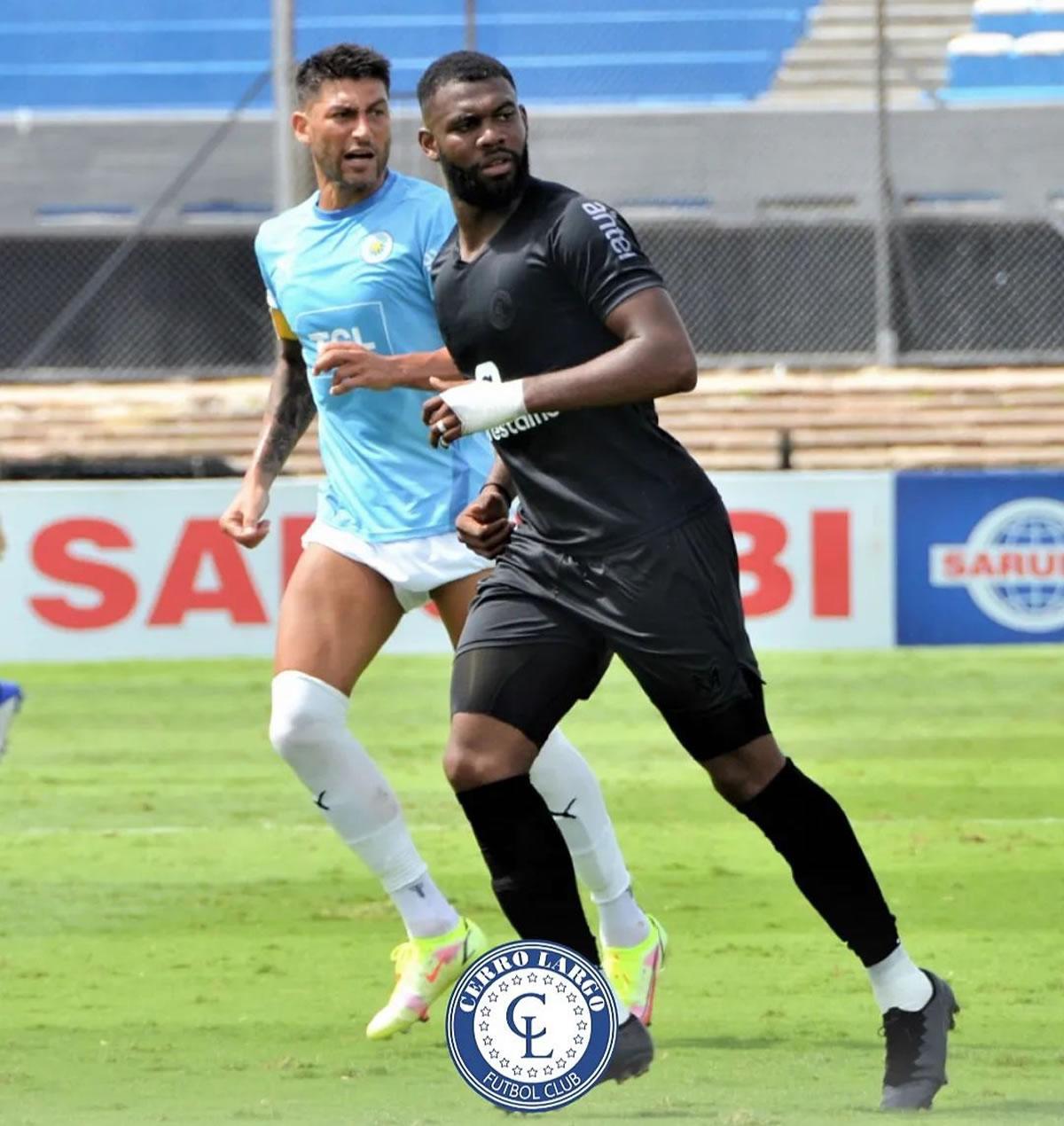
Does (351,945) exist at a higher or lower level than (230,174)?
higher

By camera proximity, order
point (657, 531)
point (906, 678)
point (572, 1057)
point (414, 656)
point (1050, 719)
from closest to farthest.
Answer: point (572, 1057), point (657, 531), point (1050, 719), point (906, 678), point (414, 656)

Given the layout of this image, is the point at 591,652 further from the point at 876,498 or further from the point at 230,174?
the point at 230,174

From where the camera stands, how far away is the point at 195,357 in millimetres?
19281

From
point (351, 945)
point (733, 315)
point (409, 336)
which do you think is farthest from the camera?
point (733, 315)

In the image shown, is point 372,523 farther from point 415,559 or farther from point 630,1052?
point 630,1052

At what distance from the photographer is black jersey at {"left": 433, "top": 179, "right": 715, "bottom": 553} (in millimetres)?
4660

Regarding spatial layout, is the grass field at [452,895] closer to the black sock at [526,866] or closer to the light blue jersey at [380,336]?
the black sock at [526,866]

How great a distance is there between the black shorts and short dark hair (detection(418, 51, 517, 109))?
95cm

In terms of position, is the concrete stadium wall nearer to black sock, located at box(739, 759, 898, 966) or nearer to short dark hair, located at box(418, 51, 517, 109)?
short dark hair, located at box(418, 51, 517, 109)

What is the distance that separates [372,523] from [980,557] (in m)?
9.03

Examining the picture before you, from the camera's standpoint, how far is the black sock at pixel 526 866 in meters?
4.82

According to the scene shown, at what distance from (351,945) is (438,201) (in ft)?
7.28

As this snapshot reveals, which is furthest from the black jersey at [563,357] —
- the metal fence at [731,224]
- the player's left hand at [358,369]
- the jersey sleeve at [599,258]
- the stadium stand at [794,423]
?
the metal fence at [731,224]

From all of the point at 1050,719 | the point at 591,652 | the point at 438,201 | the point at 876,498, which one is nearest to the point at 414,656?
the point at 876,498
